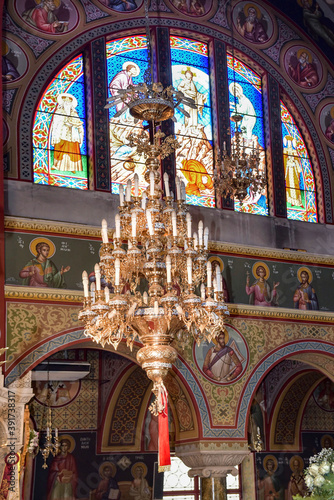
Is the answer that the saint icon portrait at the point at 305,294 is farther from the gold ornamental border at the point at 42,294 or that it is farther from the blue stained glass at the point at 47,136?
the blue stained glass at the point at 47,136

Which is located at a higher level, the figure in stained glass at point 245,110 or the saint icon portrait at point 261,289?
the figure in stained glass at point 245,110

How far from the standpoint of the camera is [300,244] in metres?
14.1

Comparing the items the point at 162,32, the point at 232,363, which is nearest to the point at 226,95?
the point at 162,32

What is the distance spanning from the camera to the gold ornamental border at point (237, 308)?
1136 cm

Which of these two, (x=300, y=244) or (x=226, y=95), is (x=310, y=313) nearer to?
(x=300, y=244)

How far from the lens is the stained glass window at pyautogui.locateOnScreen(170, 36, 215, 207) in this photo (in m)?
13.8

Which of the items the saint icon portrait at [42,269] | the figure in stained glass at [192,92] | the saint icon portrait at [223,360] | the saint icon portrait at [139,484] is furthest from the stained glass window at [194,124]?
the saint icon portrait at [139,484]

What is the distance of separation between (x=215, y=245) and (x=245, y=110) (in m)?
3.22

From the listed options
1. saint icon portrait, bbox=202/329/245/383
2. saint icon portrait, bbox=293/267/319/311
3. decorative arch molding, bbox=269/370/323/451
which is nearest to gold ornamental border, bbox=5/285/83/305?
saint icon portrait, bbox=202/329/245/383

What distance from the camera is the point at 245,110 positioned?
14.8 m

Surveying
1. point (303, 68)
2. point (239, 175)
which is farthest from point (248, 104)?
point (239, 175)

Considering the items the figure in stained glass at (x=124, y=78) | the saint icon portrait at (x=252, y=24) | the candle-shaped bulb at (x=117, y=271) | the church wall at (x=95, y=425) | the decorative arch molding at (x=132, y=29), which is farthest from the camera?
the saint icon portrait at (x=252, y=24)

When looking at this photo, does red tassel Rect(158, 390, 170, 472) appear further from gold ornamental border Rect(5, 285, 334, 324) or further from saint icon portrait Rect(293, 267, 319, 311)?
saint icon portrait Rect(293, 267, 319, 311)

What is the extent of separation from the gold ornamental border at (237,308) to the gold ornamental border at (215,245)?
2.86ft
